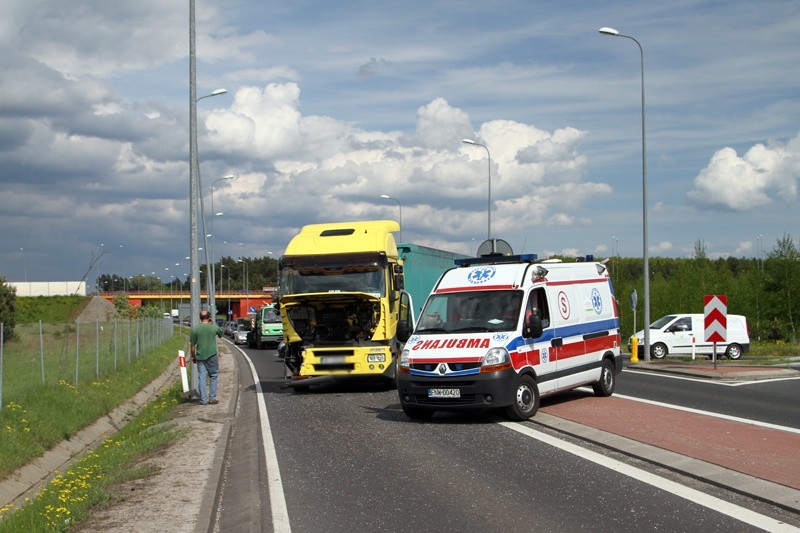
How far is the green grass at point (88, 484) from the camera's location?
26.6ft

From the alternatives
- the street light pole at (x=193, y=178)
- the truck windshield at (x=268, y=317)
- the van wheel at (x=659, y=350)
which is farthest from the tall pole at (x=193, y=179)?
the truck windshield at (x=268, y=317)

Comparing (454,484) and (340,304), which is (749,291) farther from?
(454,484)

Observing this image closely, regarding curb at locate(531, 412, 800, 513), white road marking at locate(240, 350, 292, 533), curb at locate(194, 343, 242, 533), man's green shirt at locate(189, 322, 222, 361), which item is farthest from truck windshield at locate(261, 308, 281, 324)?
curb at locate(531, 412, 800, 513)

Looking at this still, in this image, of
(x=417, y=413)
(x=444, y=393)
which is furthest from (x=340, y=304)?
(x=444, y=393)

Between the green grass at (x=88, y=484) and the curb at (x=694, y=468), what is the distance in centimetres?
553

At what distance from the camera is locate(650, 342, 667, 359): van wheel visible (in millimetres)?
34062

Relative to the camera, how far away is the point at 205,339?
1784cm

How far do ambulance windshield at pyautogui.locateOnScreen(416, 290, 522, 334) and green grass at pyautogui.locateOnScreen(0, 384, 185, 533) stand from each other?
4.32 metres

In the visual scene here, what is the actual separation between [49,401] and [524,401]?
28.4 ft

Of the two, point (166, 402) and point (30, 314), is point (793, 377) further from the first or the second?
point (30, 314)

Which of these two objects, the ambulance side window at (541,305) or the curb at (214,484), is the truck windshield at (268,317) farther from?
the ambulance side window at (541,305)

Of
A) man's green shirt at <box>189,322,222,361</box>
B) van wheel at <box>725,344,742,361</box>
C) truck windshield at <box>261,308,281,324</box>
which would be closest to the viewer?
man's green shirt at <box>189,322,222,361</box>

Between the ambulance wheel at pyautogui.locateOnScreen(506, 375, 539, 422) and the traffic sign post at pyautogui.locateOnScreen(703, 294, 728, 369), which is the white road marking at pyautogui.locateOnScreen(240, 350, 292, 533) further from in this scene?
the traffic sign post at pyautogui.locateOnScreen(703, 294, 728, 369)

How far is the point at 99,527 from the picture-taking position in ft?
24.6
